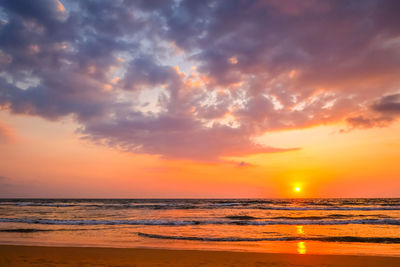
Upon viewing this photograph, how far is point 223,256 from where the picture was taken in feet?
31.2

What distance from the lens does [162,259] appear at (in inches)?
355

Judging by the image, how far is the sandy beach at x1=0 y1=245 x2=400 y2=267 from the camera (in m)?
8.41

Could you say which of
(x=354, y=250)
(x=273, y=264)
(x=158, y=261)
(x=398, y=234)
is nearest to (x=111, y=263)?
(x=158, y=261)

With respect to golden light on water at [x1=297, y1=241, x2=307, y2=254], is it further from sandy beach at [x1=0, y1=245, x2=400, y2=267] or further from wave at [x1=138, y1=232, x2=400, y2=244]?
sandy beach at [x1=0, y1=245, x2=400, y2=267]

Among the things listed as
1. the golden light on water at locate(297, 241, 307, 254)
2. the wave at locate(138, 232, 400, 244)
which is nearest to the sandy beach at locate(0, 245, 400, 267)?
the golden light on water at locate(297, 241, 307, 254)

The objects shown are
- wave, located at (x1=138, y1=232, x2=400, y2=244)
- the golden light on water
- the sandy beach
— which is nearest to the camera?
the sandy beach

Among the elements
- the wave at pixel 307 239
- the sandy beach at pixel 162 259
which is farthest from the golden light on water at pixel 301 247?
the sandy beach at pixel 162 259

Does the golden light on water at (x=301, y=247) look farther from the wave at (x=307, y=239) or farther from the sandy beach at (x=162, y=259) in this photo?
the sandy beach at (x=162, y=259)

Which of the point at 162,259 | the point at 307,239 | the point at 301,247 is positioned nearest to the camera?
the point at 162,259

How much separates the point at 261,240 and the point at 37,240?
36.8 ft

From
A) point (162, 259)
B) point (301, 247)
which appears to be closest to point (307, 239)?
point (301, 247)

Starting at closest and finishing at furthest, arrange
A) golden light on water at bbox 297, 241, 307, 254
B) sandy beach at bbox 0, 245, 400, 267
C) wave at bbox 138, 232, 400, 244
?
sandy beach at bbox 0, 245, 400, 267
golden light on water at bbox 297, 241, 307, 254
wave at bbox 138, 232, 400, 244

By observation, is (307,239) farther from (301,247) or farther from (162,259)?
(162,259)

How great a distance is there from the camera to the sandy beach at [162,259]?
8406mm
